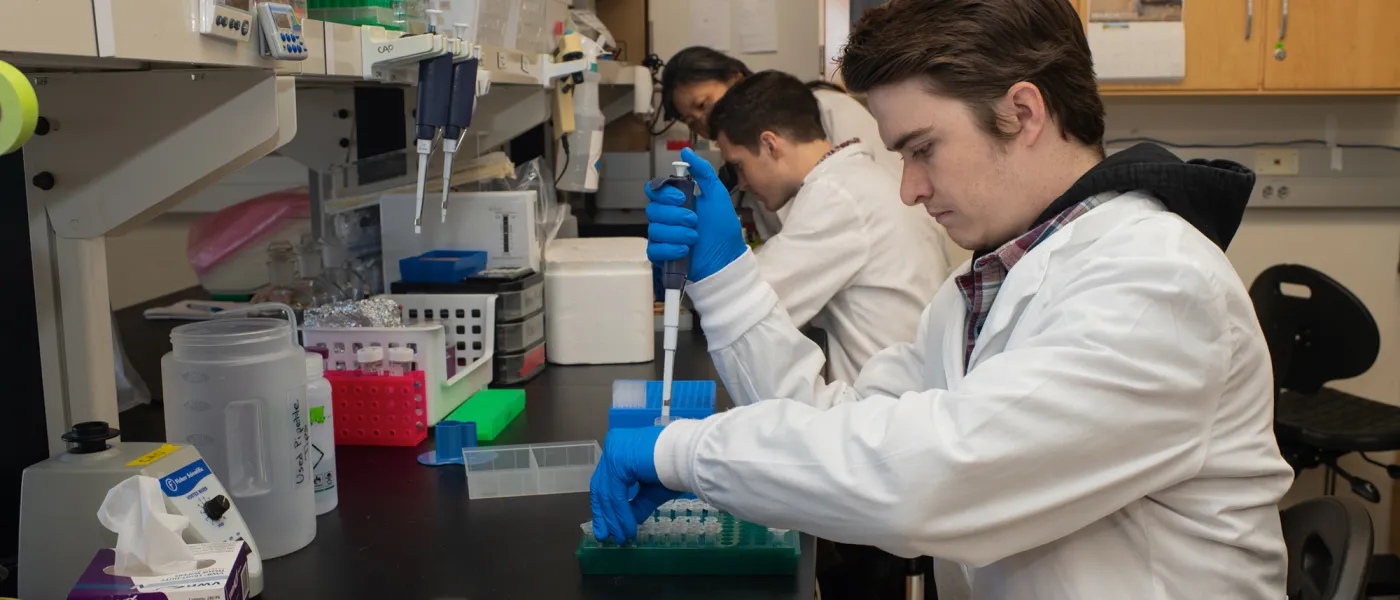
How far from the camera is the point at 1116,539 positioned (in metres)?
1.02

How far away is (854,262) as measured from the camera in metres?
2.21

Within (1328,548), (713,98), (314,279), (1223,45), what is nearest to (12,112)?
(1328,548)

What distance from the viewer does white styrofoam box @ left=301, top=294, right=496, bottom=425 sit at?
1.54m

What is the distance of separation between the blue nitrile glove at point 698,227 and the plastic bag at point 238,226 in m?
1.32

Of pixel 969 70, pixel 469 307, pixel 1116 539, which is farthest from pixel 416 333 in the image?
pixel 1116 539

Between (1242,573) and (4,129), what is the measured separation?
3.35ft

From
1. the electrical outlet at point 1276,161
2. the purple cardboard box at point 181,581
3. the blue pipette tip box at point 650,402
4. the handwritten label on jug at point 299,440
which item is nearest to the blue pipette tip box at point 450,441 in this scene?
the blue pipette tip box at point 650,402

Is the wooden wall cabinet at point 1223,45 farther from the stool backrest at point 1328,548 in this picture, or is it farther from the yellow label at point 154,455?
the yellow label at point 154,455

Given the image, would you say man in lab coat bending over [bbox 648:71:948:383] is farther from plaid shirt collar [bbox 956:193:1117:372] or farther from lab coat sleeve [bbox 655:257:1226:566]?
lab coat sleeve [bbox 655:257:1226:566]

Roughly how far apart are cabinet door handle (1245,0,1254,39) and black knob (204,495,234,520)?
9.46ft

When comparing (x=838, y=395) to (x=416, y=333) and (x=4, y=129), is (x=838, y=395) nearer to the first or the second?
(x=416, y=333)

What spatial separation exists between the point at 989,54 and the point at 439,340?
33.5 inches

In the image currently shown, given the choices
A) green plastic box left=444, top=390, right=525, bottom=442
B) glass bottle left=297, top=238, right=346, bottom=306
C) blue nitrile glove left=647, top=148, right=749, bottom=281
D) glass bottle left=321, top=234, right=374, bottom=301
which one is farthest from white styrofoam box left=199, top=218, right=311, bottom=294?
blue nitrile glove left=647, top=148, right=749, bottom=281

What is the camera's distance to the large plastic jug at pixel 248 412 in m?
1.07
